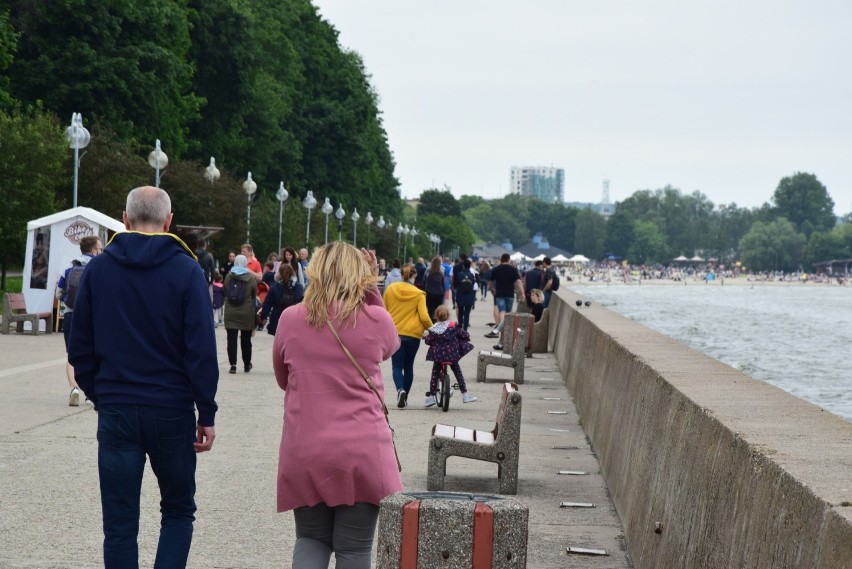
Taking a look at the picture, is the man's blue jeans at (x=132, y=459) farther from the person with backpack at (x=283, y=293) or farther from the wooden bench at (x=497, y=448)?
the person with backpack at (x=283, y=293)

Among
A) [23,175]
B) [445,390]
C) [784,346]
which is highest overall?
[23,175]

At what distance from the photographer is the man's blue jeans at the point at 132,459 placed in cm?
538

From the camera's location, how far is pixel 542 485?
34.4 ft

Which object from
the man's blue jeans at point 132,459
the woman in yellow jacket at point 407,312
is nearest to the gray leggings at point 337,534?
the man's blue jeans at point 132,459

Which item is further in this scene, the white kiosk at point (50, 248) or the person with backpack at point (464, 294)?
the person with backpack at point (464, 294)

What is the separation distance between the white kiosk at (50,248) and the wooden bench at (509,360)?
8647 mm

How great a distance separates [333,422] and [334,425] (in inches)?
0.4

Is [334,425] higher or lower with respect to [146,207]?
lower

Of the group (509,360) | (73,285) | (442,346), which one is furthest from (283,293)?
(73,285)

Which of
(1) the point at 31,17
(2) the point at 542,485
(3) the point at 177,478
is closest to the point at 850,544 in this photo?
(3) the point at 177,478

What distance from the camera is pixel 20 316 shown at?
24734 millimetres

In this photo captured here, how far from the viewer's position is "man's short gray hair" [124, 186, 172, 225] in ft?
18.0

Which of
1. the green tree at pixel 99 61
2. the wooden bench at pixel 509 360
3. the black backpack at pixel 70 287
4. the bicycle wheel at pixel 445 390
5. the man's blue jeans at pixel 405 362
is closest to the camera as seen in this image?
the black backpack at pixel 70 287

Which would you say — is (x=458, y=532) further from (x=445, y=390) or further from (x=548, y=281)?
(x=548, y=281)
